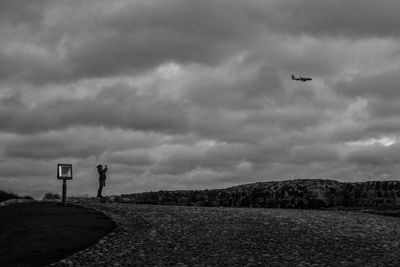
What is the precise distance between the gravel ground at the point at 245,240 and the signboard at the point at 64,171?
7228 millimetres

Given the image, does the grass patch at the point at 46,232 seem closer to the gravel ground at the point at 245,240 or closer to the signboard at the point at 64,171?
the gravel ground at the point at 245,240

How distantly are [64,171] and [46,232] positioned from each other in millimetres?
11724

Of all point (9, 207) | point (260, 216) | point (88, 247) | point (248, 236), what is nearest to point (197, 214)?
point (260, 216)

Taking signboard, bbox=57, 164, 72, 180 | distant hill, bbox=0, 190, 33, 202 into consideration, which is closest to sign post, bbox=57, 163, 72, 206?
signboard, bbox=57, 164, 72, 180

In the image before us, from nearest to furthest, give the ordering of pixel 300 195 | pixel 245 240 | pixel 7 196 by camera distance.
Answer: pixel 245 240 < pixel 300 195 < pixel 7 196

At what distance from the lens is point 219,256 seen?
18797mm

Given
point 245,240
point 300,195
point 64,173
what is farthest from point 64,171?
point 245,240

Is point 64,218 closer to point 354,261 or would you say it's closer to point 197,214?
point 197,214

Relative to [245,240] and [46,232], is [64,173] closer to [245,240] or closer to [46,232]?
[46,232]

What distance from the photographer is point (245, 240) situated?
21250mm

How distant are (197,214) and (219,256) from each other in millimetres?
8638

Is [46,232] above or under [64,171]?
under

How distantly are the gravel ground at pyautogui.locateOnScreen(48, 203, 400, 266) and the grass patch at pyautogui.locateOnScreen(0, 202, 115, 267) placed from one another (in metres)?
0.76

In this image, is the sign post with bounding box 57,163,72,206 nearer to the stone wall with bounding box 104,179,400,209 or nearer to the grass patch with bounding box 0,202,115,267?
the grass patch with bounding box 0,202,115,267
